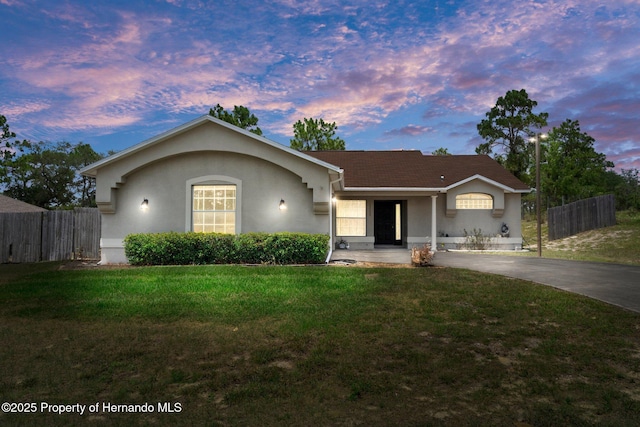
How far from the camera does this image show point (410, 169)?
819 inches

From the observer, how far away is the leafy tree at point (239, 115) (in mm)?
36000

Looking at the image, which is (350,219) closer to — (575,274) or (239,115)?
(575,274)

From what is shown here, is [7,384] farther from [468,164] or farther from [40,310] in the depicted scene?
[468,164]

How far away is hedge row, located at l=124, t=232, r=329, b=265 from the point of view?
1227 cm

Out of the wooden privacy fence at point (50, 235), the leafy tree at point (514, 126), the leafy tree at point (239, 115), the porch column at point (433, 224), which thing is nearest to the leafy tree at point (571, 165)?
the leafy tree at point (514, 126)

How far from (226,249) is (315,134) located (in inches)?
1209

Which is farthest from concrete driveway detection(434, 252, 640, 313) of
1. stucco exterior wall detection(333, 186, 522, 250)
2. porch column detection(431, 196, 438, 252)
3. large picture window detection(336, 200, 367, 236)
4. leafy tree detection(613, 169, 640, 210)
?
leafy tree detection(613, 169, 640, 210)

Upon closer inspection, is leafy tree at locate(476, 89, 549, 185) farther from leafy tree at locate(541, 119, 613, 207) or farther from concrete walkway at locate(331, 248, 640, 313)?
concrete walkway at locate(331, 248, 640, 313)

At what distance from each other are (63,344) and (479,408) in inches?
218

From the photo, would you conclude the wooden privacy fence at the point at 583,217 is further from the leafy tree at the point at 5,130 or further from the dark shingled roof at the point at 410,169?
the leafy tree at the point at 5,130

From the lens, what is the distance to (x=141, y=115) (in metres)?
20.3

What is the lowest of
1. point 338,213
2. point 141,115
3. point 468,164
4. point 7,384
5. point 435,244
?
point 7,384

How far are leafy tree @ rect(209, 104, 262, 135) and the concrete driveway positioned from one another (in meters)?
27.0

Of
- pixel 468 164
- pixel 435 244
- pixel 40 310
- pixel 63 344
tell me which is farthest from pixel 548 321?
pixel 468 164
